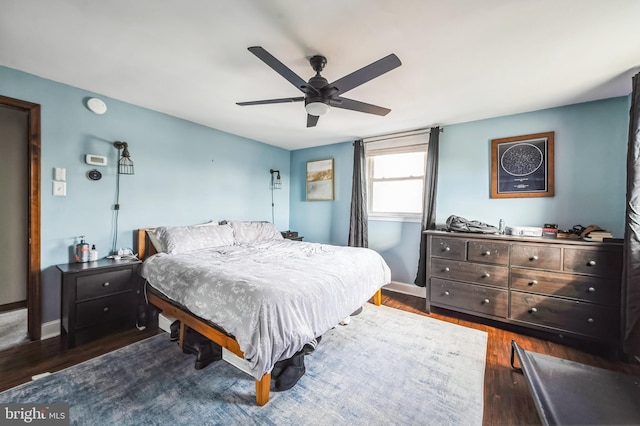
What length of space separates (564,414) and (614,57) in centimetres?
251

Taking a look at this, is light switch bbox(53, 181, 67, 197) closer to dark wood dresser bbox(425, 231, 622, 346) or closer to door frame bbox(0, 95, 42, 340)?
door frame bbox(0, 95, 42, 340)

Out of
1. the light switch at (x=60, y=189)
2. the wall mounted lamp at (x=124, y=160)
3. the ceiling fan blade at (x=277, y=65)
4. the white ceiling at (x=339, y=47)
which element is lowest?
the light switch at (x=60, y=189)

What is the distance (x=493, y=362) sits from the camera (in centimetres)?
211

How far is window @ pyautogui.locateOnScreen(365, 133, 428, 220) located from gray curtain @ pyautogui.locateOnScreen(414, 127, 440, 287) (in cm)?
18

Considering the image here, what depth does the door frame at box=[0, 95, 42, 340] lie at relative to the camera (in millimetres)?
2324

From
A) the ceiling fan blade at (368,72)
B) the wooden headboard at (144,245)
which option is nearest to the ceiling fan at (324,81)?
the ceiling fan blade at (368,72)

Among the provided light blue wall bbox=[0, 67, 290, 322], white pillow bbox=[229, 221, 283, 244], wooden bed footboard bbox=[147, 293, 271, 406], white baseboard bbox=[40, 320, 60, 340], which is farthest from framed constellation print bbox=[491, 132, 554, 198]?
white baseboard bbox=[40, 320, 60, 340]

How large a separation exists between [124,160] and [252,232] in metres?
1.75

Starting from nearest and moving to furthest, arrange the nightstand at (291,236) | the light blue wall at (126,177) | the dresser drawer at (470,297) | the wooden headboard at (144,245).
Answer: the light blue wall at (126,177), the dresser drawer at (470,297), the wooden headboard at (144,245), the nightstand at (291,236)

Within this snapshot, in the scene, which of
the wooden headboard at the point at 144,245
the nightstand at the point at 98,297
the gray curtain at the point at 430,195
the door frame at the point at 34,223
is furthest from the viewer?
the gray curtain at the point at 430,195

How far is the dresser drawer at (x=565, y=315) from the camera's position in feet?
7.38

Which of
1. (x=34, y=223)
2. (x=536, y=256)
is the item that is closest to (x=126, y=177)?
(x=34, y=223)

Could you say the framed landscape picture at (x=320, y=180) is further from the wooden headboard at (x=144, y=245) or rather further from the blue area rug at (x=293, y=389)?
the blue area rug at (x=293, y=389)

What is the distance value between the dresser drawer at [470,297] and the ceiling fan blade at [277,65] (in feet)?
8.61
